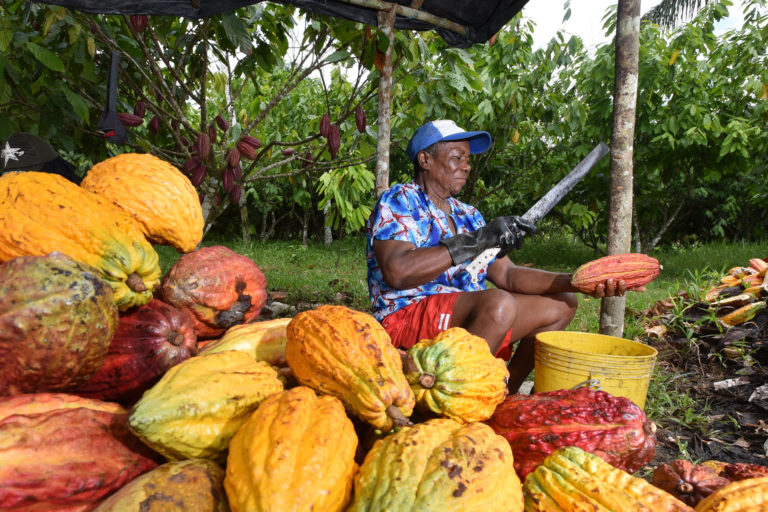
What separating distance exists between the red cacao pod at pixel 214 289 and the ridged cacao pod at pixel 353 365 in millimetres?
444

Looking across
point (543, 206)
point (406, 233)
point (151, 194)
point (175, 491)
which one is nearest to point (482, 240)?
point (406, 233)

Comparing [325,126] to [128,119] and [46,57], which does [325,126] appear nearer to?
[128,119]

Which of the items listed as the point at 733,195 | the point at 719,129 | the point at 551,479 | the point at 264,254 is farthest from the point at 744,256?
the point at 551,479

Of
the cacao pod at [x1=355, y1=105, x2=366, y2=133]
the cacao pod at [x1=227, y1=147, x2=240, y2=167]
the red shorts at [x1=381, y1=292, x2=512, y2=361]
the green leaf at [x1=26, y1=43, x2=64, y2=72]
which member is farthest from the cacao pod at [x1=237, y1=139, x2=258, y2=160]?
the red shorts at [x1=381, y1=292, x2=512, y2=361]

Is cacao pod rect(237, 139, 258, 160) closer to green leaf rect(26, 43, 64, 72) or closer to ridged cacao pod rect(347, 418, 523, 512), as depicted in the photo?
green leaf rect(26, 43, 64, 72)

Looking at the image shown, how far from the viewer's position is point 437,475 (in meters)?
0.86

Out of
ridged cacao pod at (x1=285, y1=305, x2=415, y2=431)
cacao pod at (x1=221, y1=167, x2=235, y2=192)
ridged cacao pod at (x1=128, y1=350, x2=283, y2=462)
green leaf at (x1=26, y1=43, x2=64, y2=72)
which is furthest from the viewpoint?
cacao pod at (x1=221, y1=167, x2=235, y2=192)

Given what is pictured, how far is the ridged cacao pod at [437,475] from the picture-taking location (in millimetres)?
824

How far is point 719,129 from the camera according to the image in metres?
6.48

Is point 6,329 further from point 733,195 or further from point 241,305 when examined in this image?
point 733,195

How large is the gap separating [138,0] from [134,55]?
1.36m

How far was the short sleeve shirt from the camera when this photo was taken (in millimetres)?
2270

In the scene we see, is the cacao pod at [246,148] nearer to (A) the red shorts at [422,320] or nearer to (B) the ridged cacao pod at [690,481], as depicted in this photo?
(A) the red shorts at [422,320]

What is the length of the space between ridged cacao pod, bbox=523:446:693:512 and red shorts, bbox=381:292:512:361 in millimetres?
1167
